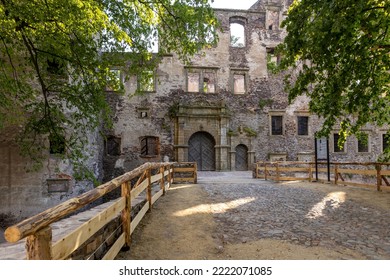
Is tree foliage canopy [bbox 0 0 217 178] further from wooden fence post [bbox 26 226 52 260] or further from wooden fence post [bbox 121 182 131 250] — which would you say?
wooden fence post [bbox 26 226 52 260]

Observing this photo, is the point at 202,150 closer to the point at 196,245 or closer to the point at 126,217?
the point at 196,245

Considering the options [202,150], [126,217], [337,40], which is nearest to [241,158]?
[202,150]

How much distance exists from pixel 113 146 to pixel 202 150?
5.80 meters

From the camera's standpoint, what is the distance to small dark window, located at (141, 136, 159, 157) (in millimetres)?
16922

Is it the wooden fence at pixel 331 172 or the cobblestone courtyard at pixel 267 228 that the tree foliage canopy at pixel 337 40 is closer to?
the cobblestone courtyard at pixel 267 228

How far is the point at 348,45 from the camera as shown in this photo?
18.1 feet

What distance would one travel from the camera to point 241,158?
17.6 meters

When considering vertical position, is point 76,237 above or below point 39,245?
below

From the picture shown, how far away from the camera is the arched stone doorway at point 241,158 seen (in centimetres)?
1759

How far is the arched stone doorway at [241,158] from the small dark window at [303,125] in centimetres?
433

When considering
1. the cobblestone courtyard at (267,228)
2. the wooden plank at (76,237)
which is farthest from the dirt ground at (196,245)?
the wooden plank at (76,237)

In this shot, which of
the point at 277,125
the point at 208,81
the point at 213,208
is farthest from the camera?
the point at 208,81

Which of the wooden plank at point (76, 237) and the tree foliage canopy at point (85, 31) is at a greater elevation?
the tree foliage canopy at point (85, 31)

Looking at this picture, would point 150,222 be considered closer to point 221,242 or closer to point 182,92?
point 221,242
